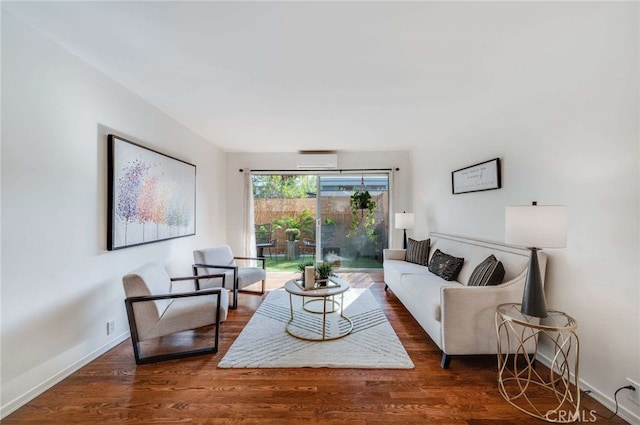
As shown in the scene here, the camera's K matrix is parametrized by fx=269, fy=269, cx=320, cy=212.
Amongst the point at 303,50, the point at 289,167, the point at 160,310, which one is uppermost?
the point at 303,50

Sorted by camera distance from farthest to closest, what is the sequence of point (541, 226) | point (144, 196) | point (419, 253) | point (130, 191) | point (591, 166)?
point (419, 253) → point (144, 196) → point (130, 191) → point (591, 166) → point (541, 226)

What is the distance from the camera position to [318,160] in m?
5.14

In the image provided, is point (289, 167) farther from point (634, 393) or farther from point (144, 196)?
point (634, 393)

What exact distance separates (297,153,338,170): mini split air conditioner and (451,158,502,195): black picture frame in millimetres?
2170

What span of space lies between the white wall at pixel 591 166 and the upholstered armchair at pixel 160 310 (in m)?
2.80

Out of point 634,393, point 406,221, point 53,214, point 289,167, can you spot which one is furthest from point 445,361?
point 289,167

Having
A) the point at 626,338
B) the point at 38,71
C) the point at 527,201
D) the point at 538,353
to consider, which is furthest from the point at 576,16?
the point at 38,71

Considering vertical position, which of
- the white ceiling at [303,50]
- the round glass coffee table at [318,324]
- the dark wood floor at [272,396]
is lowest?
the dark wood floor at [272,396]

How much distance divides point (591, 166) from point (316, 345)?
2.50 m

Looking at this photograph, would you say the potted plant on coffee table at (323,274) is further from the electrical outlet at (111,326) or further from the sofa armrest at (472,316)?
the electrical outlet at (111,326)

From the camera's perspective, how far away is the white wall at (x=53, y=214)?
1.71 meters

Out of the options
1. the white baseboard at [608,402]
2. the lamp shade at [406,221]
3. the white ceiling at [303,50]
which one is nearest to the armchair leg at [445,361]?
the white baseboard at [608,402]

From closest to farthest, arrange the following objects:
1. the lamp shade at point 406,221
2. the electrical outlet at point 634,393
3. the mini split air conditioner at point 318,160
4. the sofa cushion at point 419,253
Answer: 1. the electrical outlet at point 634,393
2. the sofa cushion at point 419,253
3. the lamp shade at point 406,221
4. the mini split air conditioner at point 318,160

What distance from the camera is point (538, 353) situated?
88.9 inches
